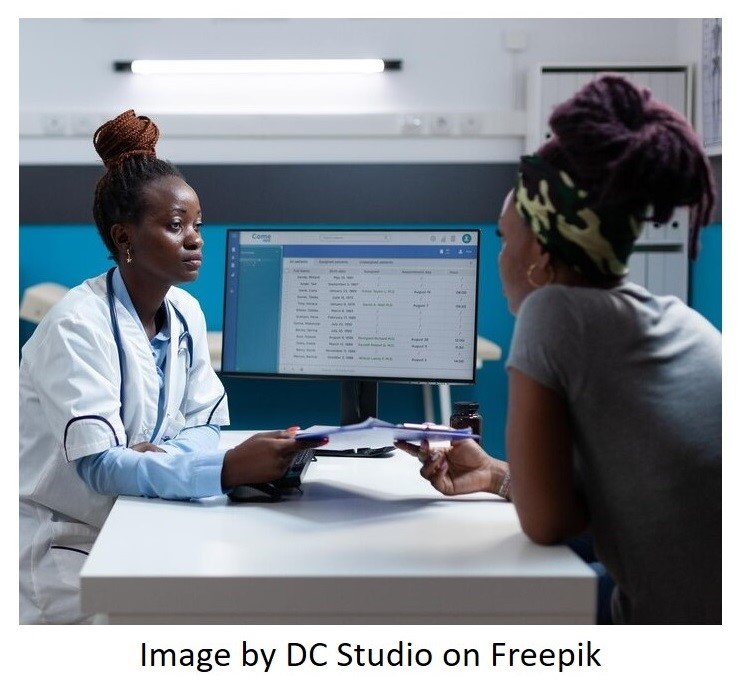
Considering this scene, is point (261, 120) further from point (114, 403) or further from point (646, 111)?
point (646, 111)

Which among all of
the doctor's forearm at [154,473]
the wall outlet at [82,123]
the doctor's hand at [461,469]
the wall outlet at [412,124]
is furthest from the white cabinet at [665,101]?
the doctor's forearm at [154,473]

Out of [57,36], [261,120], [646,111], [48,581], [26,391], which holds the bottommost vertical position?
[48,581]

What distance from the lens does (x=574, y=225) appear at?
3.75 feet

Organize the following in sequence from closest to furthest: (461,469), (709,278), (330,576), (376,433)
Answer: (330,576), (376,433), (461,469), (709,278)

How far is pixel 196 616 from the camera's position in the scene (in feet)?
3.37

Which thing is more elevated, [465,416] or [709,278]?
[709,278]

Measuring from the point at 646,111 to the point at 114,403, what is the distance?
0.85 meters

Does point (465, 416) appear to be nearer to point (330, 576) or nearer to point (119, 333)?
point (119, 333)

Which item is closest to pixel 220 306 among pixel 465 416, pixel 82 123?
pixel 82 123

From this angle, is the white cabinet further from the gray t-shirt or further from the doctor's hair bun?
the gray t-shirt

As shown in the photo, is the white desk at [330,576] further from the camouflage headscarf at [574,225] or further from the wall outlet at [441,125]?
the wall outlet at [441,125]

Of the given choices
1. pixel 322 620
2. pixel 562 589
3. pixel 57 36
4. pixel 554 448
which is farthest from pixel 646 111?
pixel 57 36

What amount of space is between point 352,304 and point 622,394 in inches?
26.2

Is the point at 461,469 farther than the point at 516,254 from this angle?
Yes
